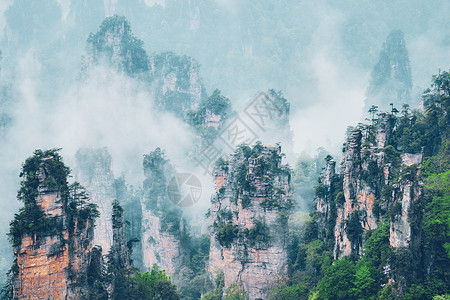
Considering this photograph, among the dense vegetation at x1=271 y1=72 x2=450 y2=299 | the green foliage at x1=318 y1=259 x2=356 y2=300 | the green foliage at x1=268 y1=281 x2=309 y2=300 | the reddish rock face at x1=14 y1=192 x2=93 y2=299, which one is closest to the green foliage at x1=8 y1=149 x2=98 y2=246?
the reddish rock face at x1=14 y1=192 x2=93 y2=299

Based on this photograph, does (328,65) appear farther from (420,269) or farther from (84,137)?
(420,269)

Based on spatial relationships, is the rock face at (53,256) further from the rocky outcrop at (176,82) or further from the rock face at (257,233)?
the rocky outcrop at (176,82)

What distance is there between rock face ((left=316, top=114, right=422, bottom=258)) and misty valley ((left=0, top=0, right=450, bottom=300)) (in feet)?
0.40

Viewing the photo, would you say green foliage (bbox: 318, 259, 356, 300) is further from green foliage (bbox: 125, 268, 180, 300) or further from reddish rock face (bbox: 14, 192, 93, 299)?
reddish rock face (bbox: 14, 192, 93, 299)

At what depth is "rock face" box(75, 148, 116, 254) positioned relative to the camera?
212ft

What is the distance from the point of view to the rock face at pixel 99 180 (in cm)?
6456

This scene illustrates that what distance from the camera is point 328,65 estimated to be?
111 m

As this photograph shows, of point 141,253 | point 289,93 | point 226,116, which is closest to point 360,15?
point 289,93

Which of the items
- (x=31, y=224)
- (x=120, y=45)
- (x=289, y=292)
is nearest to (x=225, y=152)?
(x=120, y=45)

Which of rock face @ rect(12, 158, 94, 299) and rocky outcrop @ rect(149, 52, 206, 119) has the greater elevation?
rocky outcrop @ rect(149, 52, 206, 119)

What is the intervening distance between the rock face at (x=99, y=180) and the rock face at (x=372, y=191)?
3552cm

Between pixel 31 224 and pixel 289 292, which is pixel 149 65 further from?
pixel 31 224

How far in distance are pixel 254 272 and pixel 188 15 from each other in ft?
305

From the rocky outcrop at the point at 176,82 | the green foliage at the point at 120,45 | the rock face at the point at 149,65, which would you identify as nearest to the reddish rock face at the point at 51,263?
the rock face at the point at 149,65
